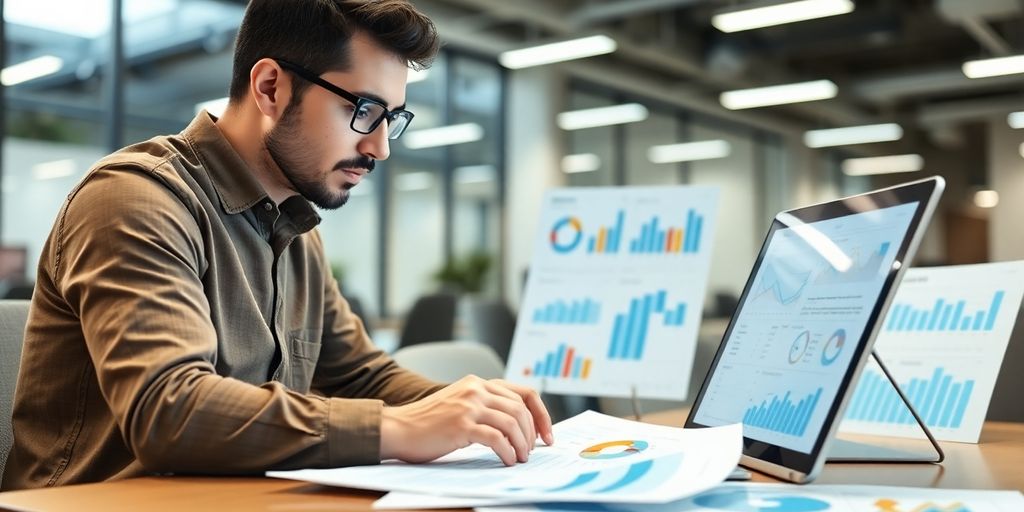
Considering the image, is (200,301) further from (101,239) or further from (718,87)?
(718,87)

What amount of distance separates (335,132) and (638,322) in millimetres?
1034

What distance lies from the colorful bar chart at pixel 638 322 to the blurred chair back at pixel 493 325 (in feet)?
9.26

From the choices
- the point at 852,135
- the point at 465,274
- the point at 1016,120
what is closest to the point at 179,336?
the point at 465,274

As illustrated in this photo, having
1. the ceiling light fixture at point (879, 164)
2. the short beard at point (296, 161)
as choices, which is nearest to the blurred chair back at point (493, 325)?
the short beard at point (296, 161)

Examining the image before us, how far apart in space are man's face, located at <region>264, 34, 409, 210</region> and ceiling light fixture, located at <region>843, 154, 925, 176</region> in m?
15.1

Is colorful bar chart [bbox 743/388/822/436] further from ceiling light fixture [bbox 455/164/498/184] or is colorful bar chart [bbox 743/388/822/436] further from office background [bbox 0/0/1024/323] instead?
ceiling light fixture [bbox 455/164/498/184]

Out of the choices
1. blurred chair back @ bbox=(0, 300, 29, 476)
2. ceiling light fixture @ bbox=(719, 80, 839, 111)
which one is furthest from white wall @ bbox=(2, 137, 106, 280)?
ceiling light fixture @ bbox=(719, 80, 839, 111)

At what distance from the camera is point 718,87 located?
452 inches

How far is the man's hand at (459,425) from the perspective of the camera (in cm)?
104

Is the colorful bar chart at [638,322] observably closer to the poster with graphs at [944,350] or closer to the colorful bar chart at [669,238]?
the colorful bar chart at [669,238]

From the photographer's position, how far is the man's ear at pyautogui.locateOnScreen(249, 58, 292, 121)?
55.1 inches

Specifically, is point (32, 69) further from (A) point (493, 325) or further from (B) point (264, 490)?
(B) point (264, 490)

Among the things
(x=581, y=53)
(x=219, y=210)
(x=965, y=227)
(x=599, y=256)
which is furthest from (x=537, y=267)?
(x=965, y=227)

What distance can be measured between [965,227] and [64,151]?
16.8 meters
